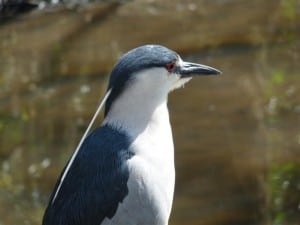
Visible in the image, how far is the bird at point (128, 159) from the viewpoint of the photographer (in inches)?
145

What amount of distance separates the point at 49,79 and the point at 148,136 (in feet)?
10.8

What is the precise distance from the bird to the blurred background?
1.32m

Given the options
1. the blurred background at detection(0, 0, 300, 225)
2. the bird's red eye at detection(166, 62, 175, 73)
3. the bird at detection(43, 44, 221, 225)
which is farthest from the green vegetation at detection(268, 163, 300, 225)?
the bird's red eye at detection(166, 62, 175, 73)

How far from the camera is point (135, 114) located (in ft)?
12.4

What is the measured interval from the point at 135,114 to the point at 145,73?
0.53 feet

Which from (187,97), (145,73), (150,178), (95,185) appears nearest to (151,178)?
(150,178)

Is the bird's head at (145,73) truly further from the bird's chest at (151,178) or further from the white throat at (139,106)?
the bird's chest at (151,178)

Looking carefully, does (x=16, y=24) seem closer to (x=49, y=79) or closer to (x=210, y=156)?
(x=49, y=79)

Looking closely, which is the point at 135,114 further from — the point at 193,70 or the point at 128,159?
the point at 193,70

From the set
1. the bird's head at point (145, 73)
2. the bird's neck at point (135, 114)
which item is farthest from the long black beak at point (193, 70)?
the bird's neck at point (135, 114)

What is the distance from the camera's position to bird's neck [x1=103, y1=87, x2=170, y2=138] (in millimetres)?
3766

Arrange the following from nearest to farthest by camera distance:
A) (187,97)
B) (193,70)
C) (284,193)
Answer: (193,70) → (284,193) → (187,97)

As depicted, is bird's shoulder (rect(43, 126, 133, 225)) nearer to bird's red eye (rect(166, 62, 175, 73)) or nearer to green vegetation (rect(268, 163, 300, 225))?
bird's red eye (rect(166, 62, 175, 73))

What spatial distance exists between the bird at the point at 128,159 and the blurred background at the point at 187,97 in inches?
52.0
